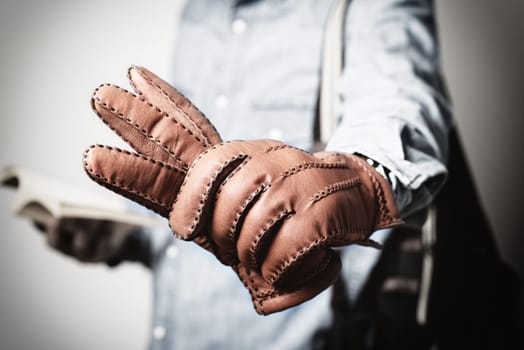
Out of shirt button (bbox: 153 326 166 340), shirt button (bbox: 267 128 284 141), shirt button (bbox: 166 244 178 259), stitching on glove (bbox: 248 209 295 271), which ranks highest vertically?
stitching on glove (bbox: 248 209 295 271)

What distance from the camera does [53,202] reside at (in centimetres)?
67

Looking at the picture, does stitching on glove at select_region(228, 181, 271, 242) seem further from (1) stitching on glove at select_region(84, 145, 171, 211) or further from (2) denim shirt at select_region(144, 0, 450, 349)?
(2) denim shirt at select_region(144, 0, 450, 349)

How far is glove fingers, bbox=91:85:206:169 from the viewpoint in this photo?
35cm

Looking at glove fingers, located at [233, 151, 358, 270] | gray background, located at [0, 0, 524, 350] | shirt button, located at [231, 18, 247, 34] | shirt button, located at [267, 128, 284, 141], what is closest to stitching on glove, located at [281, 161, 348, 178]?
glove fingers, located at [233, 151, 358, 270]

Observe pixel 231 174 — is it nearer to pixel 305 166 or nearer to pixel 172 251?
pixel 305 166

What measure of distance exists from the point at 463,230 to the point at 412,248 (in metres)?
0.11

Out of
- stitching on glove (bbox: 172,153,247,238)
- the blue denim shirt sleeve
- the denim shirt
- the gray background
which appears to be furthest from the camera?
the gray background

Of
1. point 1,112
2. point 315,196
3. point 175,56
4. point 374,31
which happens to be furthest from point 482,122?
point 1,112

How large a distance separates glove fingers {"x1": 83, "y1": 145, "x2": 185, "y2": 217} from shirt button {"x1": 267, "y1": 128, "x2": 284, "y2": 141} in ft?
1.16

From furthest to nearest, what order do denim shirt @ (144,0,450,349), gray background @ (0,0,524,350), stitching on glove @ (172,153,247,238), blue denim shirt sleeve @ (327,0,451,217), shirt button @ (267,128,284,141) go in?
gray background @ (0,0,524,350)
shirt button @ (267,128,284,141)
denim shirt @ (144,0,450,349)
blue denim shirt sleeve @ (327,0,451,217)
stitching on glove @ (172,153,247,238)

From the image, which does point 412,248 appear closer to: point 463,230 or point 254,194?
point 463,230

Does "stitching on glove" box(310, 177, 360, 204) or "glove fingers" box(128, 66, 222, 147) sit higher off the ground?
"glove fingers" box(128, 66, 222, 147)

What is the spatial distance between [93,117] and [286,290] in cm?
93

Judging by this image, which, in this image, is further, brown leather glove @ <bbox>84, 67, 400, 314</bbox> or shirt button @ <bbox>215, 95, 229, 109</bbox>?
shirt button @ <bbox>215, 95, 229, 109</bbox>
